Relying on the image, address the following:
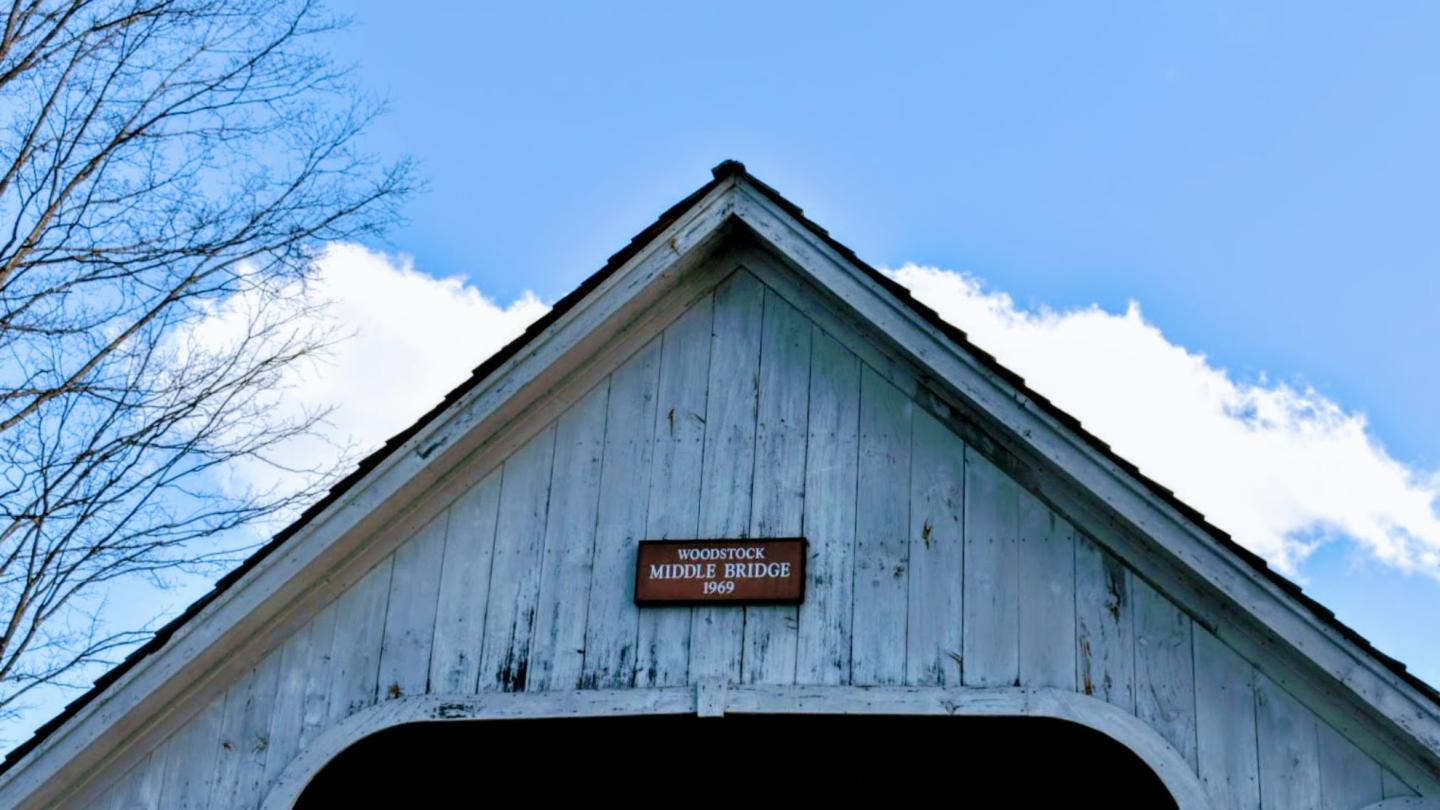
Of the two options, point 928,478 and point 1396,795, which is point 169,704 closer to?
point 928,478

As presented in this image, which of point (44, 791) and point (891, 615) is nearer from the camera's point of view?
point (891, 615)

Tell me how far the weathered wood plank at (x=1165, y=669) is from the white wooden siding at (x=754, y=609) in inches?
0.4

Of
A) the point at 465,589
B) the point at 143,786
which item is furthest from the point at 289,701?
the point at 465,589

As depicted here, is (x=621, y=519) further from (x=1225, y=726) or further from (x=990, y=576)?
(x=1225, y=726)

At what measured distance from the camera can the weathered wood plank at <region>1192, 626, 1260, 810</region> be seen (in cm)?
814

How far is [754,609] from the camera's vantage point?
9086 millimetres

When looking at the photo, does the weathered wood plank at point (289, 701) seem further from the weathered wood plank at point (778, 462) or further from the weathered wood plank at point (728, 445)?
the weathered wood plank at point (778, 462)

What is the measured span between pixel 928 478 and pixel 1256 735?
197cm

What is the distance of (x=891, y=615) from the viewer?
29.1 ft

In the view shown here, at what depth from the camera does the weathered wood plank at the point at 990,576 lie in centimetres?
866

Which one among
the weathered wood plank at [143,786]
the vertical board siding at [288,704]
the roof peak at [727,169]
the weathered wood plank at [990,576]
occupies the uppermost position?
the roof peak at [727,169]

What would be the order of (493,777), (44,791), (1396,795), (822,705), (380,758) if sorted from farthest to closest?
(493,777) → (380,758) → (44,791) → (822,705) → (1396,795)

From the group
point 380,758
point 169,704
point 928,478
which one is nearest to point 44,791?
point 169,704

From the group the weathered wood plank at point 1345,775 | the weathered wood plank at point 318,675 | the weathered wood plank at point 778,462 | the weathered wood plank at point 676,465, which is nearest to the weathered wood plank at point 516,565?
the weathered wood plank at point 676,465
